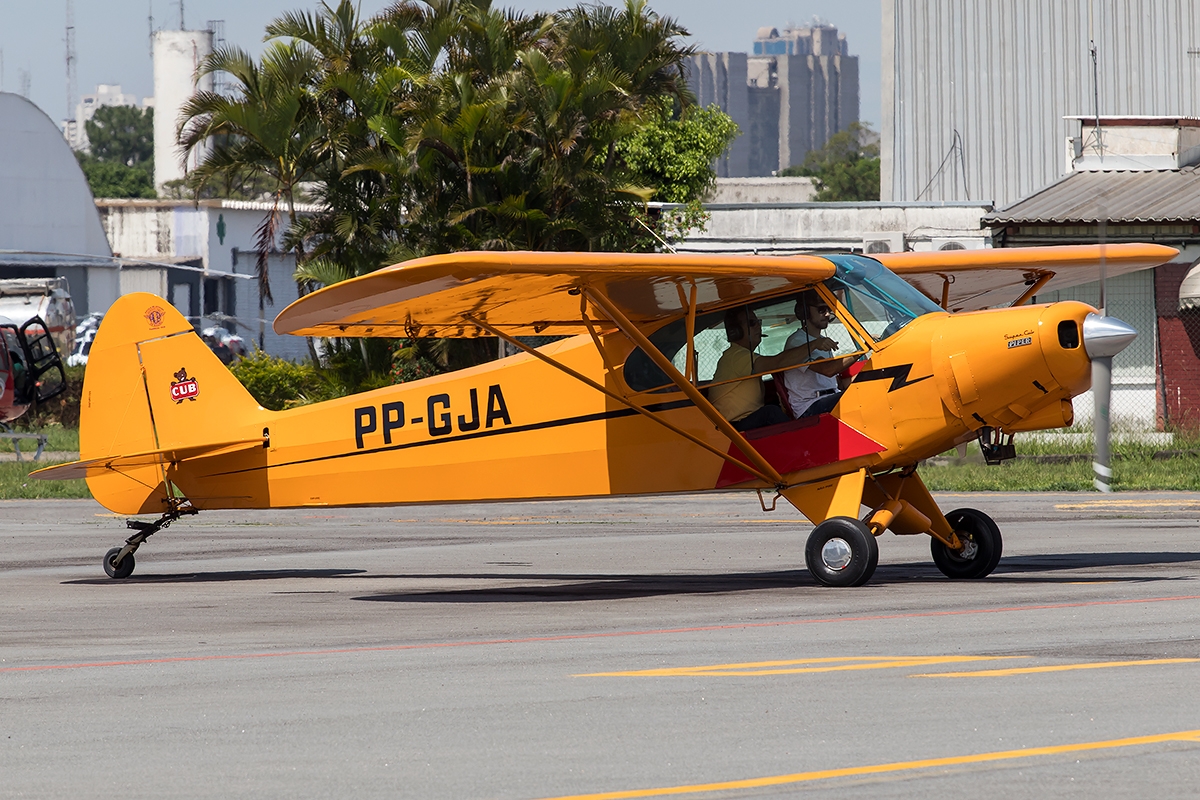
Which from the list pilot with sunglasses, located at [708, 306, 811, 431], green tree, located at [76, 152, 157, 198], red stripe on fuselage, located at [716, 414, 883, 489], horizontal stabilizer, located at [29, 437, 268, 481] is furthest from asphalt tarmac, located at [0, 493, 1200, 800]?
green tree, located at [76, 152, 157, 198]

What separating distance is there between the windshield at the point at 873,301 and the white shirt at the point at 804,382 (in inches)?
14.4

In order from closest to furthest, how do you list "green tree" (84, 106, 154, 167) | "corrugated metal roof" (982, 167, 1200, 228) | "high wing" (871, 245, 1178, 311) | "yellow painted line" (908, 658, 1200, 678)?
"yellow painted line" (908, 658, 1200, 678), "high wing" (871, 245, 1178, 311), "corrugated metal roof" (982, 167, 1200, 228), "green tree" (84, 106, 154, 167)

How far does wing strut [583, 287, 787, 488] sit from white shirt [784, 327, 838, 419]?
457 millimetres

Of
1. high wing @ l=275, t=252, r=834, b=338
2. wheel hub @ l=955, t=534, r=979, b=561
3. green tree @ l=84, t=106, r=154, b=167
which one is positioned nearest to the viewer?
high wing @ l=275, t=252, r=834, b=338

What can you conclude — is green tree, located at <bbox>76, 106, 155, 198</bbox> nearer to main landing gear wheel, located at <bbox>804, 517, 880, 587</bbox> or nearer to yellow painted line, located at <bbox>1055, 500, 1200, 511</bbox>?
yellow painted line, located at <bbox>1055, 500, 1200, 511</bbox>

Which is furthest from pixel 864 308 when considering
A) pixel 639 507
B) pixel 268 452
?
pixel 639 507

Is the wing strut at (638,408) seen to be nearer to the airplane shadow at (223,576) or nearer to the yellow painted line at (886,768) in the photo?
the airplane shadow at (223,576)

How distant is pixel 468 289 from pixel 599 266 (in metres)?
0.96

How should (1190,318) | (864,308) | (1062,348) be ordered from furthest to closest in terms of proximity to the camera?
1. (1190,318)
2. (864,308)
3. (1062,348)

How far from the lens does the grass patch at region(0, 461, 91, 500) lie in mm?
22000

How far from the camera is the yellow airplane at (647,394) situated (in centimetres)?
1044

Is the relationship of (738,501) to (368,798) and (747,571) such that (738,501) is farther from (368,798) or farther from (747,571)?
(368,798)

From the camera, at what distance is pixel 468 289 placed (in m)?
10.4

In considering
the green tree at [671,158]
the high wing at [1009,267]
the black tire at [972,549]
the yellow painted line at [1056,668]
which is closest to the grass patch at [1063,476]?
the high wing at [1009,267]
